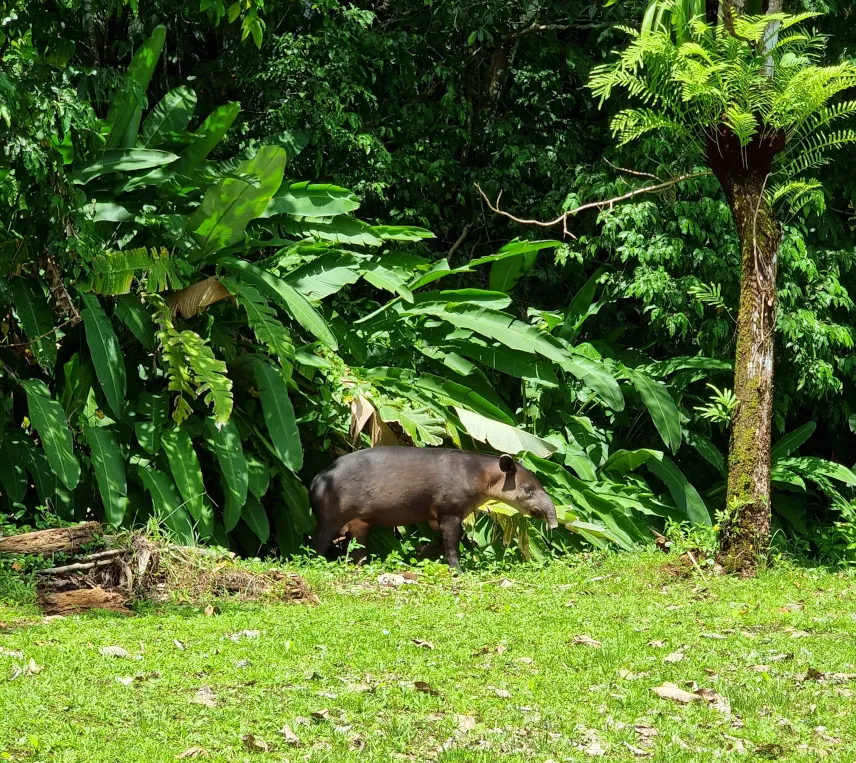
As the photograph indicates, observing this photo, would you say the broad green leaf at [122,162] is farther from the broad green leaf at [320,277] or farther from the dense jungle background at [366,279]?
the broad green leaf at [320,277]

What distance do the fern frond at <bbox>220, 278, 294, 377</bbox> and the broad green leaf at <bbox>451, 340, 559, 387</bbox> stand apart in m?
2.30

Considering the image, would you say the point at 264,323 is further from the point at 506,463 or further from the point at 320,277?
the point at 506,463

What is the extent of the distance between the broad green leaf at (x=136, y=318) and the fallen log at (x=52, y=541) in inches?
79.0

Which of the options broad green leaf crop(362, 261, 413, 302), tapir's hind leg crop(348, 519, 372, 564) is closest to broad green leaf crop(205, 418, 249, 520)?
tapir's hind leg crop(348, 519, 372, 564)

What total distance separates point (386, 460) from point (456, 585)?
139 centimetres

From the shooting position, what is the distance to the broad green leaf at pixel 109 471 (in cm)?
886

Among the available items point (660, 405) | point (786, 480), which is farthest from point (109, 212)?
point (786, 480)

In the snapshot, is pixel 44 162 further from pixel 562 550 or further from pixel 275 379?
pixel 562 550

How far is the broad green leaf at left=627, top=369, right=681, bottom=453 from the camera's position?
11.5m

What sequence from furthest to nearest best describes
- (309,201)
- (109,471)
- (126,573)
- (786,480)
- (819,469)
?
(819,469) → (786,480) → (309,201) → (109,471) → (126,573)

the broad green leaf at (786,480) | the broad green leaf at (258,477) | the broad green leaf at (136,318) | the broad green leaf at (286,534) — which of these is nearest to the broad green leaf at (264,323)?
the broad green leaf at (136,318)

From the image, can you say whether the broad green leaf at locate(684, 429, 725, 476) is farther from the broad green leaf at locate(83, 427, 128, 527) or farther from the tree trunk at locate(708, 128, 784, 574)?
the broad green leaf at locate(83, 427, 128, 527)

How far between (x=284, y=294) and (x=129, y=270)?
4.31ft

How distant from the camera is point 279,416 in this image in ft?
31.3
